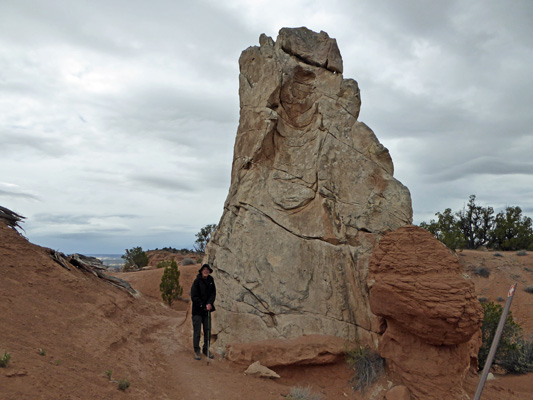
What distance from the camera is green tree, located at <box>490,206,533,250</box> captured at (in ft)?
109

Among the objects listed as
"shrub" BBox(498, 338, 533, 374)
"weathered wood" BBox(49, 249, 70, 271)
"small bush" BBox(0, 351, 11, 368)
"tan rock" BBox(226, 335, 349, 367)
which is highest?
"weathered wood" BBox(49, 249, 70, 271)

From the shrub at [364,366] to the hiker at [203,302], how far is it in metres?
2.97

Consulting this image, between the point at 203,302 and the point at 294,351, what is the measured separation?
2115 mm

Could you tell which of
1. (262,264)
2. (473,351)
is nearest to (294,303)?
(262,264)

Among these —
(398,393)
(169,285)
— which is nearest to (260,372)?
(398,393)

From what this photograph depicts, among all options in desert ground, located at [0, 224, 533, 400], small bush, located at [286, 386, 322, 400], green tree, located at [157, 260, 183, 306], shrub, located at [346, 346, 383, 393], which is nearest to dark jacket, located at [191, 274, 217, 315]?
desert ground, located at [0, 224, 533, 400]

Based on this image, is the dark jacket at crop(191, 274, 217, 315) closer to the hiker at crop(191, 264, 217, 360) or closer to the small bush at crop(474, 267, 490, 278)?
the hiker at crop(191, 264, 217, 360)

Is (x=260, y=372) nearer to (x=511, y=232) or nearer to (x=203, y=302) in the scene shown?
(x=203, y=302)

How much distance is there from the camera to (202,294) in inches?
318

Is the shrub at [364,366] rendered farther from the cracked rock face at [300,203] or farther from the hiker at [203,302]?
the hiker at [203,302]

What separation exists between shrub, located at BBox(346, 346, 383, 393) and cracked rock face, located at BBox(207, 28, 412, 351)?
17.4 inches

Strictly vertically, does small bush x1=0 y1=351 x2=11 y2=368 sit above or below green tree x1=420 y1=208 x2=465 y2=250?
below

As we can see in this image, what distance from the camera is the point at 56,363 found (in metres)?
5.55

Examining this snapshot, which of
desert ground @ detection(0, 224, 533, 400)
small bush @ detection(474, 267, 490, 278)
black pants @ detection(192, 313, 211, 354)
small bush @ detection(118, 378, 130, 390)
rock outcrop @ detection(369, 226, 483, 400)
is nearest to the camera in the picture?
desert ground @ detection(0, 224, 533, 400)
